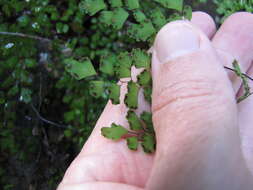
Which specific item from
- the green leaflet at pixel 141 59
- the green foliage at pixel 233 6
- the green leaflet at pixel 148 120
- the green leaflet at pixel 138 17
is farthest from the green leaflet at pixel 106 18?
the green foliage at pixel 233 6

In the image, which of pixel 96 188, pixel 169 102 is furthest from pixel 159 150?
pixel 96 188

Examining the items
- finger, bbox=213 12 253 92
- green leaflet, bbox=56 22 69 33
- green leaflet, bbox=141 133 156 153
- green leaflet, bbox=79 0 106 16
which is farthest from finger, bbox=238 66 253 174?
green leaflet, bbox=56 22 69 33

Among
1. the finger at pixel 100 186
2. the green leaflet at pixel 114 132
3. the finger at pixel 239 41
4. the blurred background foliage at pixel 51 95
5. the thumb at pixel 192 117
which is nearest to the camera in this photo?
the thumb at pixel 192 117

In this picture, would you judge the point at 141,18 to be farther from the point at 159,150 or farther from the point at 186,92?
the point at 159,150

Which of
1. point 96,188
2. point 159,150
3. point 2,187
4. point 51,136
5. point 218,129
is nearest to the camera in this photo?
point 218,129

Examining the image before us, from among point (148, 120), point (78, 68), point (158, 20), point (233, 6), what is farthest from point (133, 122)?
point (233, 6)

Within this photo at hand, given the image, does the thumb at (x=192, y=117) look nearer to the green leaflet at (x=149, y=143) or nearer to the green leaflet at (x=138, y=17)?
the green leaflet at (x=149, y=143)
